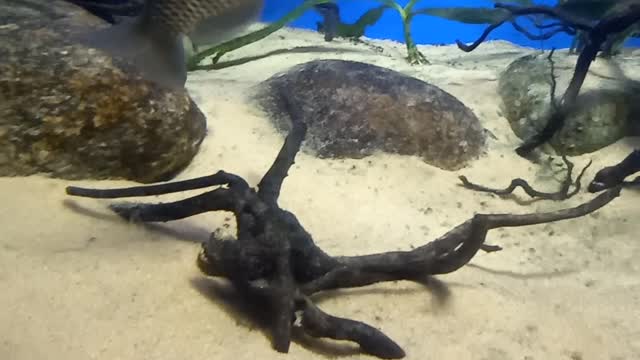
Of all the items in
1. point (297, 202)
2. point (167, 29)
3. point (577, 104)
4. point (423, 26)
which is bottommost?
point (423, 26)

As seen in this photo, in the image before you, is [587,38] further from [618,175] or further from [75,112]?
[75,112]

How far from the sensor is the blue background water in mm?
7719

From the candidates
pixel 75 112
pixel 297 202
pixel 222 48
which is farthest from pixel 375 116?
pixel 222 48

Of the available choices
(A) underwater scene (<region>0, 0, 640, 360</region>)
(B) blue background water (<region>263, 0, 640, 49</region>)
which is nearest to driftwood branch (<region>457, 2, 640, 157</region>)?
(A) underwater scene (<region>0, 0, 640, 360</region>)

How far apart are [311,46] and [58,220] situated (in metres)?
3.74

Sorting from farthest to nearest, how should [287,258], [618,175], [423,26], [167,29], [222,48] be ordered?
[423,26] → [222,48] → [618,175] → [167,29] → [287,258]

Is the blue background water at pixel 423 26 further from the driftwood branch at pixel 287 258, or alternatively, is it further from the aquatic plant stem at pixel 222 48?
the driftwood branch at pixel 287 258

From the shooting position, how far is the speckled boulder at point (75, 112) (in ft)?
8.20

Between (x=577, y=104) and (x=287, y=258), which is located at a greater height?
(x=287, y=258)

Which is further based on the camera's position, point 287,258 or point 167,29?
point 167,29

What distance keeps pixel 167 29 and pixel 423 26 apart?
6.34 meters

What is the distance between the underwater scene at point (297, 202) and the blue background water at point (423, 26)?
3516 millimetres

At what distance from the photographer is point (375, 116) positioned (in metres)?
3.53

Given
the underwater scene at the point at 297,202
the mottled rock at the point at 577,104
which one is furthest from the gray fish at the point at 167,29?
the mottled rock at the point at 577,104
